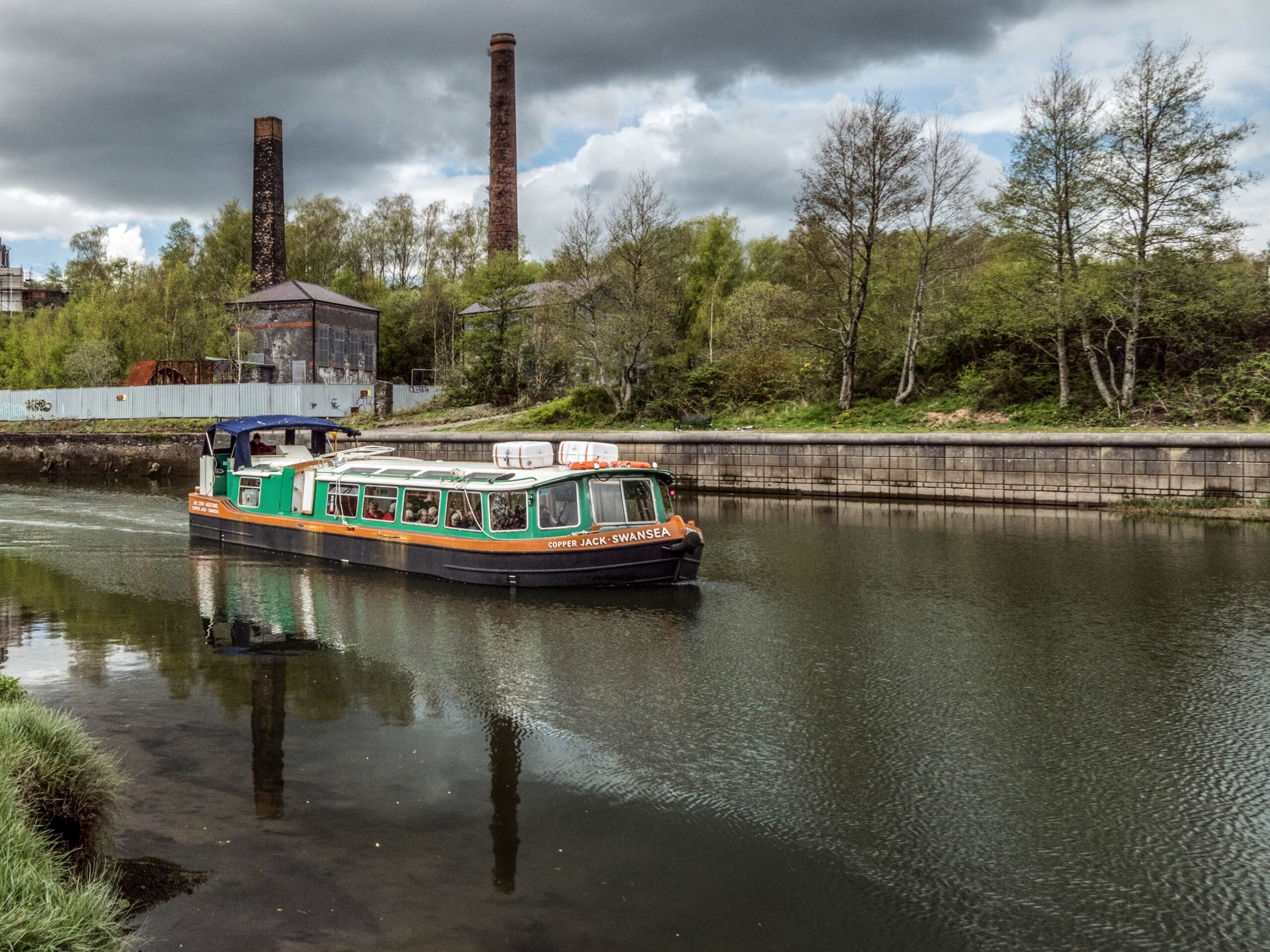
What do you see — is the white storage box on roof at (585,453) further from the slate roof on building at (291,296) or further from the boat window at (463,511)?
the slate roof on building at (291,296)

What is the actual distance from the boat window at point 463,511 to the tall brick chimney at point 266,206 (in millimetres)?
45009

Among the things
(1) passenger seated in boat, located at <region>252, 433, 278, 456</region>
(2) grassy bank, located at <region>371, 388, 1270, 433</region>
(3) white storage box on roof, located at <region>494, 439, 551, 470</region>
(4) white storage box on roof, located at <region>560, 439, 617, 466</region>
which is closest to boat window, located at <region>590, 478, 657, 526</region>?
(4) white storage box on roof, located at <region>560, 439, 617, 466</region>

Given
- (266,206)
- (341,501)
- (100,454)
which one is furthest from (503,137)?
(341,501)

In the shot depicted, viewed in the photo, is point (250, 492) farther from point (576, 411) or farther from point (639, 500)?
point (576, 411)

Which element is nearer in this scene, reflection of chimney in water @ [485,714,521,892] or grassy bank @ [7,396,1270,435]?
reflection of chimney in water @ [485,714,521,892]

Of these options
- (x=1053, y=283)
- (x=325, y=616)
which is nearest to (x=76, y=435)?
(x=325, y=616)

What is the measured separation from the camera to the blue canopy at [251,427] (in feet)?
78.7

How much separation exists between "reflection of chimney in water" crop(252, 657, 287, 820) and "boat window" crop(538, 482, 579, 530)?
17.8 ft

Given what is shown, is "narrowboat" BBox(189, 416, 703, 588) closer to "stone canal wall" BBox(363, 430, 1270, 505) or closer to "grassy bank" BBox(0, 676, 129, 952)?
"grassy bank" BBox(0, 676, 129, 952)

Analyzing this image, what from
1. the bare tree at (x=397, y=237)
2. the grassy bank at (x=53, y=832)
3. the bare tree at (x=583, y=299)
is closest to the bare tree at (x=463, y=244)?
the bare tree at (x=397, y=237)

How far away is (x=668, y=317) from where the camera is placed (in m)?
40.8

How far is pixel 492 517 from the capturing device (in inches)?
681

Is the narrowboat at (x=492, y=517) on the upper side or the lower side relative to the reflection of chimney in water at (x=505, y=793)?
upper

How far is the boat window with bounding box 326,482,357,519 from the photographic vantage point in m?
20.3
